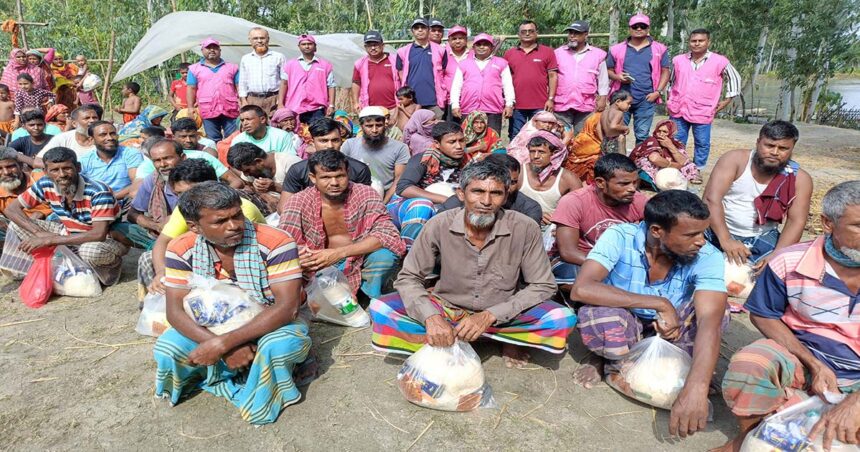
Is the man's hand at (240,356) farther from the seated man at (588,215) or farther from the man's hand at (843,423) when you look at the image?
the man's hand at (843,423)

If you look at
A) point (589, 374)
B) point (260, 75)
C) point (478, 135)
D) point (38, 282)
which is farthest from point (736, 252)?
point (260, 75)

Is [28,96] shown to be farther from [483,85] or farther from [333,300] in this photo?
[333,300]

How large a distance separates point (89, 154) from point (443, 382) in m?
4.96

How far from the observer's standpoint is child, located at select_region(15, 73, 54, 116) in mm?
9094

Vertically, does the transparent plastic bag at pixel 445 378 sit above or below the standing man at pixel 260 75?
below

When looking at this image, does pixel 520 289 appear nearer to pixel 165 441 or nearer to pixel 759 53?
pixel 165 441

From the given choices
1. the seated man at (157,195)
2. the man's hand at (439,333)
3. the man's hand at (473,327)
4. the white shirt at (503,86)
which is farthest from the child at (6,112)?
the man's hand at (473,327)

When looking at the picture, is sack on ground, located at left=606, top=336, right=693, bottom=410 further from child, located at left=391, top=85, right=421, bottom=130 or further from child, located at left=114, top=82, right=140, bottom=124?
child, located at left=114, top=82, right=140, bottom=124

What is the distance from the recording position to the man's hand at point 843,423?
203cm

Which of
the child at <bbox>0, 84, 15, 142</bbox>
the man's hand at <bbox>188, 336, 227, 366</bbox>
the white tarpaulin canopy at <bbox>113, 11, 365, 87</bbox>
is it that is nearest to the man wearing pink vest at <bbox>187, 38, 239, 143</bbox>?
the child at <bbox>0, 84, 15, 142</bbox>

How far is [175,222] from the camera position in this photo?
3594 mm

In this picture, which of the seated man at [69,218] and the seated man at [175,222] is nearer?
the seated man at [175,222]

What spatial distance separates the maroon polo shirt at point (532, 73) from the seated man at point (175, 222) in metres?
4.31

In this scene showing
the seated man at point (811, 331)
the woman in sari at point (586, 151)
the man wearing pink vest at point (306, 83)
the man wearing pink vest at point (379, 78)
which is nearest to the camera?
the seated man at point (811, 331)
